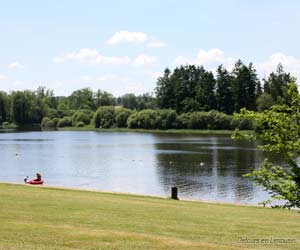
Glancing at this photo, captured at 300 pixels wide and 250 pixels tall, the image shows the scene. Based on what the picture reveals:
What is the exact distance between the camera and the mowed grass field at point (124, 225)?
12172 mm

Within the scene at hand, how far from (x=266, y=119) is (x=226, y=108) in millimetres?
135064

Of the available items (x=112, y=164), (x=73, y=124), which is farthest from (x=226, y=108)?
(x=112, y=164)

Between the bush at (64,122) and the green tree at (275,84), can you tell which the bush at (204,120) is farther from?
the bush at (64,122)

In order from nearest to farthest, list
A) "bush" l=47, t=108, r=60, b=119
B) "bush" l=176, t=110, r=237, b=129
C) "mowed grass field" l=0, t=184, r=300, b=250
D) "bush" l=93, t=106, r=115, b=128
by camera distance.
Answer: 1. "mowed grass field" l=0, t=184, r=300, b=250
2. "bush" l=176, t=110, r=237, b=129
3. "bush" l=93, t=106, r=115, b=128
4. "bush" l=47, t=108, r=60, b=119

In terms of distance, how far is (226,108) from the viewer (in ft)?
474

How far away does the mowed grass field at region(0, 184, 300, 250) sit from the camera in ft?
39.9

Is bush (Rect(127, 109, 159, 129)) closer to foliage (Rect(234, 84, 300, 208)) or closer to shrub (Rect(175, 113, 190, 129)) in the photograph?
shrub (Rect(175, 113, 190, 129))

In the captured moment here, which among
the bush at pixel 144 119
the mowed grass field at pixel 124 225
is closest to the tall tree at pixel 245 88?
the bush at pixel 144 119

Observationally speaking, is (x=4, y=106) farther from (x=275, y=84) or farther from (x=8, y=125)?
(x=275, y=84)

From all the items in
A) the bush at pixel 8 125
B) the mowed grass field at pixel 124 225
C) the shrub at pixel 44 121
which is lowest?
the mowed grass field at pixel 124 225

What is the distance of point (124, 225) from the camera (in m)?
15.0

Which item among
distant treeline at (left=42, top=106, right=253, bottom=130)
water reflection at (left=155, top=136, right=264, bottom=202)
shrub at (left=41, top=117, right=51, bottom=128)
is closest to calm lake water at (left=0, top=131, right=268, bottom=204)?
water reflection at (left=155, top=136, right=264, bottom=202)

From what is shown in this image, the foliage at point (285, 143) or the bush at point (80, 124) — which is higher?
the foliage at point (285, 143)

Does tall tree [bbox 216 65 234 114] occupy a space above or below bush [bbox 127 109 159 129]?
above
